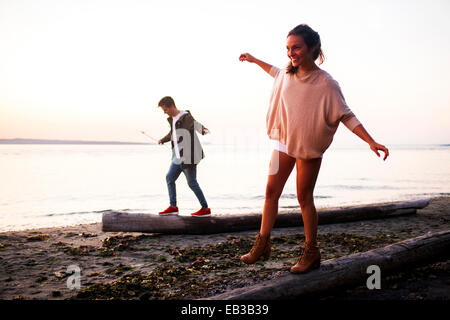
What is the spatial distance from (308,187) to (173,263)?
2.88 m

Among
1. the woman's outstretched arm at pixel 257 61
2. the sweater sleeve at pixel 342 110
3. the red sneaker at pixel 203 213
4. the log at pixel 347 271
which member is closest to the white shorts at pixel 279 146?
the sweater sleeve at pixel 342 110

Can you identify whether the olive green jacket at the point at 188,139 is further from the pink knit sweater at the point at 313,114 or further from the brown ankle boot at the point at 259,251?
the pink knit sweater at the point at 313,114

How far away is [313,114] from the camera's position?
10.1ft

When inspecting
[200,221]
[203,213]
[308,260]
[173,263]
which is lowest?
[173,263]

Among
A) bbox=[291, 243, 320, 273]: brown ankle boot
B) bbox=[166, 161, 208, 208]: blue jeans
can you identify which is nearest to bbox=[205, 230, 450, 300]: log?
bbox=[291, 243, 320, 273]: brown ankle boot

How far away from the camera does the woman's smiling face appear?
3.04 meters

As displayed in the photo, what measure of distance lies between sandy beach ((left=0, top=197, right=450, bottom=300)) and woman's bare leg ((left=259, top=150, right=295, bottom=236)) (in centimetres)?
103

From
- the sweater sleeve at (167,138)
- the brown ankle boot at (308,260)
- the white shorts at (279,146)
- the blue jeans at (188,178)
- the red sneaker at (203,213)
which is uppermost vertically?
the sweater sleeve at (167,138)

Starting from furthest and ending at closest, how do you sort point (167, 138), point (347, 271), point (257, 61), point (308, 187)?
point (167, 138), point (257, 61), point (347, 271), point (308, 187)

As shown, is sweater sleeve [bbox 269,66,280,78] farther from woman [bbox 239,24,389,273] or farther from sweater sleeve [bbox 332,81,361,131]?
sweater sleeve [bbox 332,81,361,131]

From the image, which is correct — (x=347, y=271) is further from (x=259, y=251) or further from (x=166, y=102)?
(x=166, y=102)

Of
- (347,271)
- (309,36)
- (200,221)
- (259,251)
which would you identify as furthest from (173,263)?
(309,36)

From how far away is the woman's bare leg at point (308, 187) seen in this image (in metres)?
3.17
